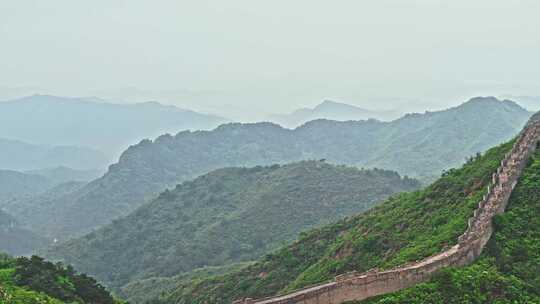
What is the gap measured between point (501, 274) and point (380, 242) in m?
14.9

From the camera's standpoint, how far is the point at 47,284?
93.5 ft

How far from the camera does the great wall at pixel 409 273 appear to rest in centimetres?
2170

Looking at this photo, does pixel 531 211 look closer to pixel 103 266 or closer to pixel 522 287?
pixel 522 287

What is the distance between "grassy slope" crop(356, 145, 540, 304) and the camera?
2050cm

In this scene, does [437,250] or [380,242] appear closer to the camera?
[437,250]

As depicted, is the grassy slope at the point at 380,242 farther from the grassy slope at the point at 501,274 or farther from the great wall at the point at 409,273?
the grassy slope at the point at 501,274

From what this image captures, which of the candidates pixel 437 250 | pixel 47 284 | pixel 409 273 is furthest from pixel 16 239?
pixel 409 273

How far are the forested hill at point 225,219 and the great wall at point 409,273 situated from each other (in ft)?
243

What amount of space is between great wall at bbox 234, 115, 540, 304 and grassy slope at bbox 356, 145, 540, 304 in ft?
1.41

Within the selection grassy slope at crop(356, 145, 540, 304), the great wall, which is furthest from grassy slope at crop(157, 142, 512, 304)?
grassy slope at crop(356, 145, 540, 304)

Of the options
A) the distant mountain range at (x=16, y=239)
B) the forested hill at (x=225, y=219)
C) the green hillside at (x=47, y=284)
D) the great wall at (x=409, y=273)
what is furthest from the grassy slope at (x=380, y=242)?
the distant mountain range at (x=16, y=239)

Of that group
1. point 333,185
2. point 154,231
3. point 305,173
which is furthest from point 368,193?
point 154,231

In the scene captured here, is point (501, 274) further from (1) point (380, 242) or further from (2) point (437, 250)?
(1) point (380, 242)

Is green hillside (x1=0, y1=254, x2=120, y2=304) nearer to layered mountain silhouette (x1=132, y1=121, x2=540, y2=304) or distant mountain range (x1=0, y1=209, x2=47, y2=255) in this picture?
layered mountain silhouette (x1=132, y1=121, x2=540, y2=304)
